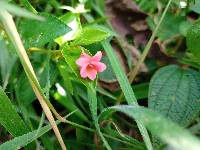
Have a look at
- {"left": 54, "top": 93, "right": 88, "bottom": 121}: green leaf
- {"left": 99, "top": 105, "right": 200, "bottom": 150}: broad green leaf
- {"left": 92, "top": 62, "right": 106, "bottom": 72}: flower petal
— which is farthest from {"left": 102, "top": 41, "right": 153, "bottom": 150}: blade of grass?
{"left": 99, "top": 105, "right": 200, "bottom": 150}: broad green leaf

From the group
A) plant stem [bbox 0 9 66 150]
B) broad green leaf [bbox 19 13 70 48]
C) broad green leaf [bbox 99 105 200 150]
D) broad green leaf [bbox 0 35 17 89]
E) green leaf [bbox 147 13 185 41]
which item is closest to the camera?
broad green leaf [bbox 99 105 200 150]

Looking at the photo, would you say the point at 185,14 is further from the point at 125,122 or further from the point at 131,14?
the point at 125,122

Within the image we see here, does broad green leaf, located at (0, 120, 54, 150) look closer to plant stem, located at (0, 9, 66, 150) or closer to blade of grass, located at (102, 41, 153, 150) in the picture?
plant stem, located at (0, 9, 66, 150)

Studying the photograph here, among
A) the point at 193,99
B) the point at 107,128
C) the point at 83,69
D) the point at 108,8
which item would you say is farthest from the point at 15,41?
the point at 108,8

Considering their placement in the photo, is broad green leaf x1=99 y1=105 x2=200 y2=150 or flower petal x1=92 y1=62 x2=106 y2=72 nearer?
broad green leaf x1=99 y1=105 x2=200 y2=150

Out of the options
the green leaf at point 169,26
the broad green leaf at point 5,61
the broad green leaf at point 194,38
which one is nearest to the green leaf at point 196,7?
the broad green leaf at point 194,38

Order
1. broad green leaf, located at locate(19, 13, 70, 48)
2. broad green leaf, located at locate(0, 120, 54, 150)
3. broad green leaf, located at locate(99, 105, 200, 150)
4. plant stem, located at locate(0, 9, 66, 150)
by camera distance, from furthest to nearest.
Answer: broad green leaf, located at locate(19, 13, 70, 48) → broad green leaf, located at locate(0, 120, 54, 150) → plant stem, located at locate(0, 9, 66, 150) → broad green leaf, located at locate(99, 105, 200, 150)
